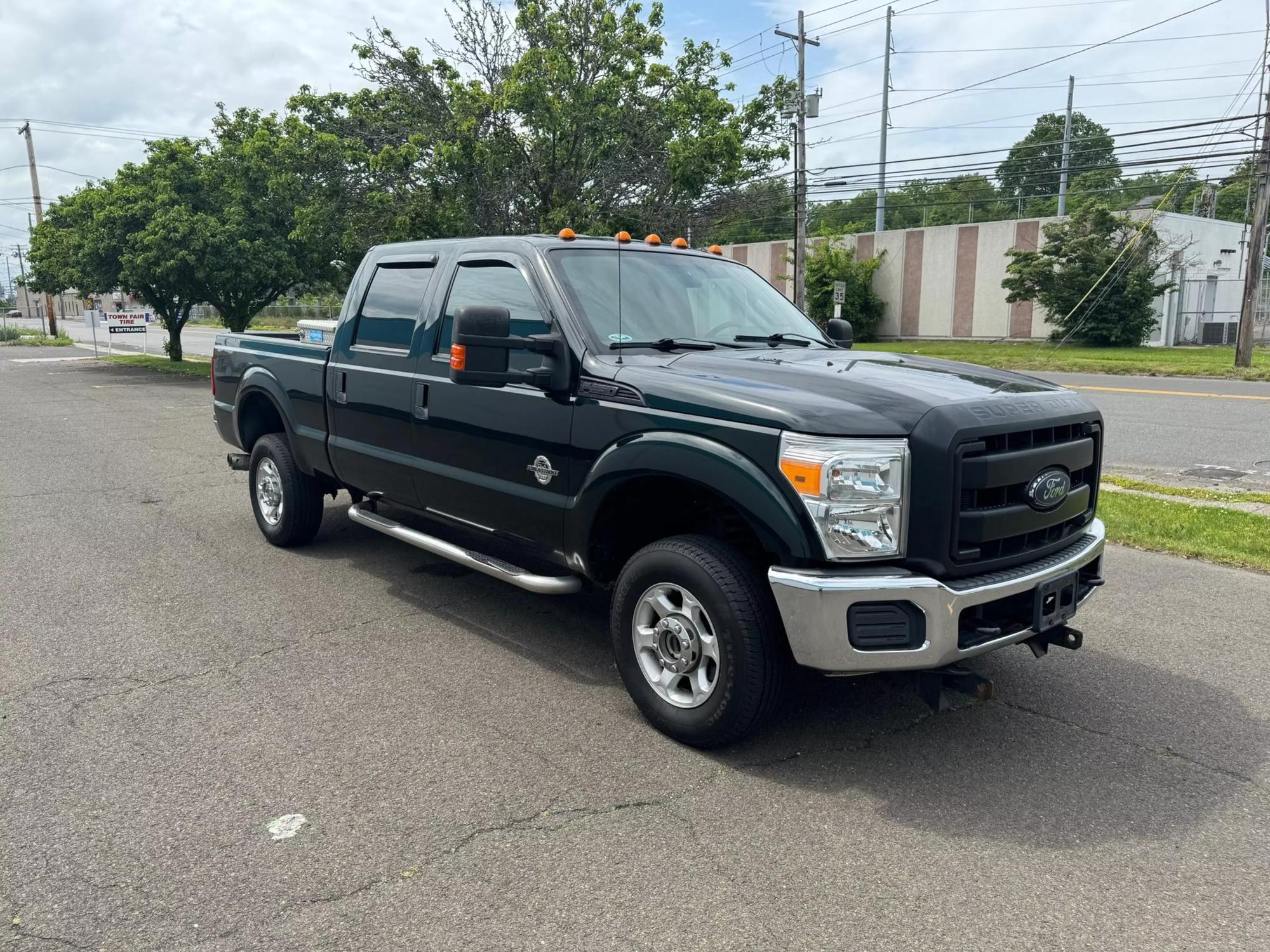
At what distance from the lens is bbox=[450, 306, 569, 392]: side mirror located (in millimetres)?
4082

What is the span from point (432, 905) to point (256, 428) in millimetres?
5188

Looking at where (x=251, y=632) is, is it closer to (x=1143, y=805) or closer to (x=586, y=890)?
(x=586, y=890)

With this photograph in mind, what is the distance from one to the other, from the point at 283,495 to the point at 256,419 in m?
0.85

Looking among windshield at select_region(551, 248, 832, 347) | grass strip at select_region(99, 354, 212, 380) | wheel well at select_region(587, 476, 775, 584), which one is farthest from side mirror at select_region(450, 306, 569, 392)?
grass strip at select_region(99, 354, 212, 380)

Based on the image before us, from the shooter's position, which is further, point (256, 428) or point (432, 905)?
point (256, 428)

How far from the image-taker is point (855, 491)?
132 inches

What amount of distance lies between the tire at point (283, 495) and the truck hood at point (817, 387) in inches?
132

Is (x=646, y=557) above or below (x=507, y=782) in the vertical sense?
above

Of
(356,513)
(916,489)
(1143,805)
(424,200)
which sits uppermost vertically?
(424,200)

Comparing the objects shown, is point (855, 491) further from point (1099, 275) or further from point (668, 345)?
point (1099, 275)

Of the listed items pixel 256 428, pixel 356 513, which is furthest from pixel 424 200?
pixel 356 513

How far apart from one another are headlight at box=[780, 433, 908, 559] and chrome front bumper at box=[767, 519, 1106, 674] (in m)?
0.10

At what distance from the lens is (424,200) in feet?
65.0

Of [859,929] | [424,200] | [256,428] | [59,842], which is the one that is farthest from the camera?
[424,200]
